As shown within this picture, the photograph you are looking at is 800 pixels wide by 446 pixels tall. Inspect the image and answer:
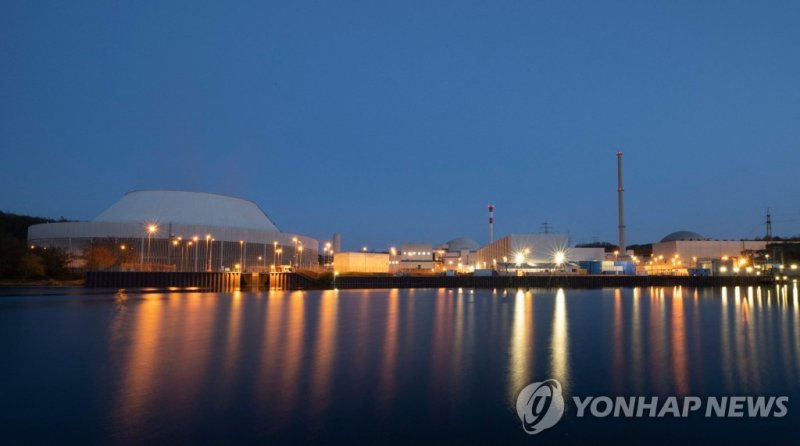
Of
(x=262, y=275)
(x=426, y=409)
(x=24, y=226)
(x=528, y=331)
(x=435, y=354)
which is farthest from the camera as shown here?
(x=24, y=226)

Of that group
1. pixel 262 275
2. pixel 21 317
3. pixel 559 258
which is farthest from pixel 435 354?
pixel 559 258

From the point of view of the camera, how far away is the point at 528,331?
1594 cm

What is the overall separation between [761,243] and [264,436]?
89.0 m

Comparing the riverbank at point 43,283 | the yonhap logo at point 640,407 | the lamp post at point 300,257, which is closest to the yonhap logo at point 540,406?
the yonhap logo at point 640,407

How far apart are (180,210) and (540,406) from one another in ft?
214

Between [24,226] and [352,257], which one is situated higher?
[24,226]

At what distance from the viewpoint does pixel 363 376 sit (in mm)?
9406

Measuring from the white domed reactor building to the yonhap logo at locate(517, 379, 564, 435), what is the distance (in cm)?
5036

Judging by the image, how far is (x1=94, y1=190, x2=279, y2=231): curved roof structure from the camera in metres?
63.5

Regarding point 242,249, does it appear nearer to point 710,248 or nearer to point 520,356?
point 520,356

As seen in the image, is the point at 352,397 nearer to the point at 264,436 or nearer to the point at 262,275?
the point at 264,436

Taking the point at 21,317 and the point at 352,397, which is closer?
the point at 352,397

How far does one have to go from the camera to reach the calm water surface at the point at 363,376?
251 inches

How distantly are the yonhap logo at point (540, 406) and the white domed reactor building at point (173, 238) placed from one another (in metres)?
50.4
